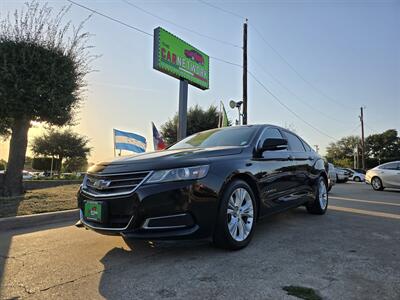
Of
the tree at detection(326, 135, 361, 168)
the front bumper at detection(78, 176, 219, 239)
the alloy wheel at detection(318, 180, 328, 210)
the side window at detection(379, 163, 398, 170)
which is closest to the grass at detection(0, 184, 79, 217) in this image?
the front bumper at detection(78, 176, 219, 239)

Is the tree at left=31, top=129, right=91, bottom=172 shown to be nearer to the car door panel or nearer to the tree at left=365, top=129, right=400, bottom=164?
the car door panel

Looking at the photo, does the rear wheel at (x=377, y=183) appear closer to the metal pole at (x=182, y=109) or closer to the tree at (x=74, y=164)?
the metal pole at (x=182, y=109)

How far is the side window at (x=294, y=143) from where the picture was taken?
18.6ft

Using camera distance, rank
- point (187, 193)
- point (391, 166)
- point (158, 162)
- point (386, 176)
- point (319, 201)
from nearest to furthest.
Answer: point (187, 193), point (158, 162), point (319, 201), point (386, 176), point (391, 166)

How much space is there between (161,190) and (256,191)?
1419mm

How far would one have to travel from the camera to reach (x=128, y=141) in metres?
18.5

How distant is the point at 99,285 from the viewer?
9.32 feet

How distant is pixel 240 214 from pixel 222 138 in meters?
1.29

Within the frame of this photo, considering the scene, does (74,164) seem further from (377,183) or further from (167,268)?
(167,268)

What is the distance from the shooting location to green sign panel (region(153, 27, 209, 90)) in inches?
501

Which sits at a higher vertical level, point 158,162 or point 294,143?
point 294,143

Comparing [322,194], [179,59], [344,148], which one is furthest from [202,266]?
[344,148]

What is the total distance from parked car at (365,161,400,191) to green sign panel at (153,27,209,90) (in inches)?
323

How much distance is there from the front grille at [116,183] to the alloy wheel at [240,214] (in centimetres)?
102
